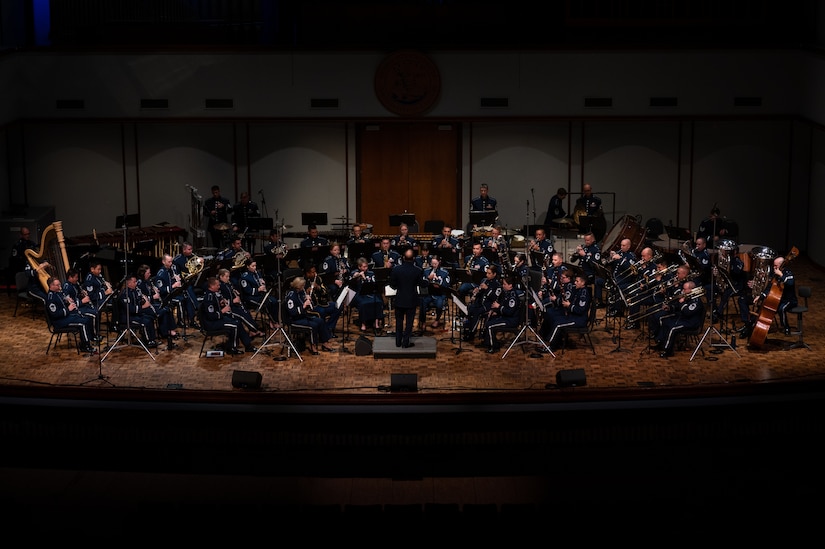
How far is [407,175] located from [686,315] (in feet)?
30.8

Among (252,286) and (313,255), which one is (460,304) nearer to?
(252,286)

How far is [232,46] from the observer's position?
21547 mm

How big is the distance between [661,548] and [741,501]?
1077mm

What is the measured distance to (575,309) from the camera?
48.8ft

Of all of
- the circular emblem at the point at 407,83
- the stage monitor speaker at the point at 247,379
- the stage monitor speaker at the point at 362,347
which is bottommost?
the stage monitor speaker at the point at 362,347

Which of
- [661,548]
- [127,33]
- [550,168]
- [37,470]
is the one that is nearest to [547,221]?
[550,168]

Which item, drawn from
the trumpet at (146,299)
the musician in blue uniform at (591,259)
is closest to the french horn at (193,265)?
the trumpet at (146,299)

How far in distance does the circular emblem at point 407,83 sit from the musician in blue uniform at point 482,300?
7068 millimetres

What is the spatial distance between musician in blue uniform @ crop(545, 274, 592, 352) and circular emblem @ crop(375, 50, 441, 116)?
7925 millimetres

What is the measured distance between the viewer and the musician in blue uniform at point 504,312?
Result: 14.9m

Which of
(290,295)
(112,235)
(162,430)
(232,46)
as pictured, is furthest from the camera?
(232,46)

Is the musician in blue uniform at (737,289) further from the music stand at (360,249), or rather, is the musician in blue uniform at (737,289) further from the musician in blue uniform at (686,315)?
the music stand at (360,249)

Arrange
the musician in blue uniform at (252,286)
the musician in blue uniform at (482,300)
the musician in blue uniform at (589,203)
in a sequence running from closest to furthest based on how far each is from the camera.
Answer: the musician in blue uniform at (482,300) < the musician in blue uniform at (252,286) < the musician in blue uniform at (589,203)

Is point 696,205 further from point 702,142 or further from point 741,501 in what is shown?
point 741,501
